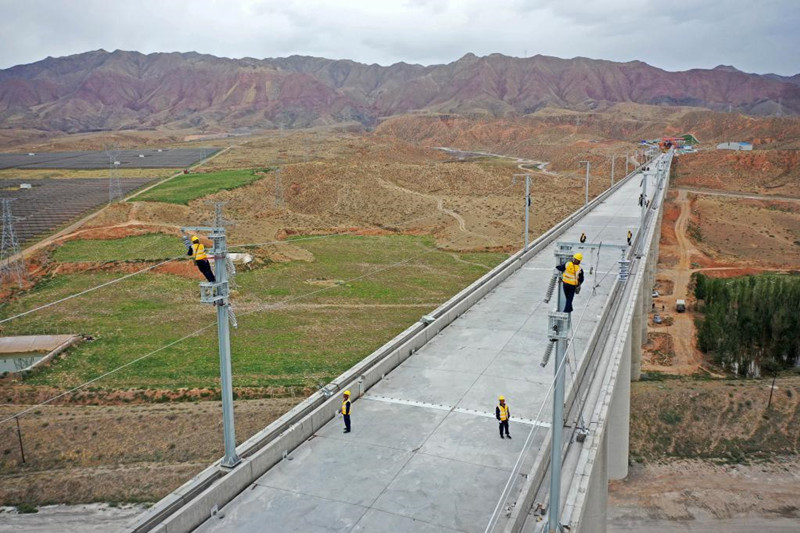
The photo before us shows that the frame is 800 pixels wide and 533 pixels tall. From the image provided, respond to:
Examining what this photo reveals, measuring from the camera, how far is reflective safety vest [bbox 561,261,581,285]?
11.1 metres

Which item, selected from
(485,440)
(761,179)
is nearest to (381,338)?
(485,440)

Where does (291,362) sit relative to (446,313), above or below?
below

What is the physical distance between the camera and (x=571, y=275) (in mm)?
11211

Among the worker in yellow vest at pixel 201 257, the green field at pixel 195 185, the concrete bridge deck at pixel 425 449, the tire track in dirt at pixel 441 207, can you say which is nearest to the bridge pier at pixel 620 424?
the concrete bridge deck at pixel 425 449

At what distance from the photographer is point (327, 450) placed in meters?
15.5

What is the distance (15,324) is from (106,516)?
74.0 ft

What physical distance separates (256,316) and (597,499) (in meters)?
28.0

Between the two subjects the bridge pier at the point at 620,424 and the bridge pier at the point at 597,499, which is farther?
the bridge pier at the point at 620,424

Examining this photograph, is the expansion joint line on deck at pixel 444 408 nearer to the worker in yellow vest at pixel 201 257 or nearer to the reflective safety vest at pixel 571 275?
the worker in yellow vest at pixel 201 257

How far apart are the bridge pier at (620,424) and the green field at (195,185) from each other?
5944cm

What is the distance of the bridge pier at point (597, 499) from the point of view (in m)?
14.9

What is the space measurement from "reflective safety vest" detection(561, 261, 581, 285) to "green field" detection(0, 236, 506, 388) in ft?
67.8

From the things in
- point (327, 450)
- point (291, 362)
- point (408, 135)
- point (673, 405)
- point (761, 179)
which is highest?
point (408, 135)

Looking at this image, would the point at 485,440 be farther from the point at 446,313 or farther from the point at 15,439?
the point at 15,439
